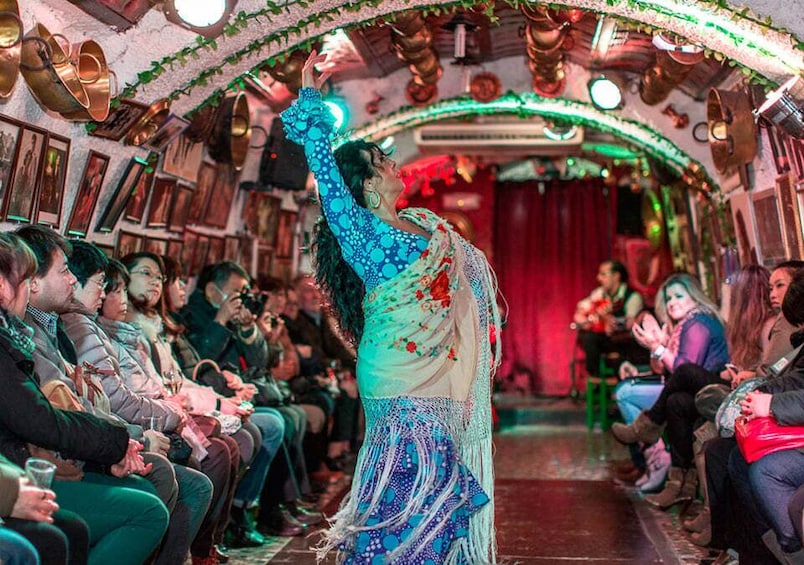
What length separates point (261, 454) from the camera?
561 cm

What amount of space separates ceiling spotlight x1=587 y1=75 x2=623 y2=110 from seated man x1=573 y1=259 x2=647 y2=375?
2.27 m

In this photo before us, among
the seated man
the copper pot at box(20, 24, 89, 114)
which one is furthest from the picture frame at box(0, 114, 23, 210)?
the seated man

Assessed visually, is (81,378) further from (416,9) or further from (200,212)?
(200,212)

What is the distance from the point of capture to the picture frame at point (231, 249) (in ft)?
25.5

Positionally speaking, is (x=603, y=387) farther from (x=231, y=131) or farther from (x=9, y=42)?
(x=9, y=42)

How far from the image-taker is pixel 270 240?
29.0ft

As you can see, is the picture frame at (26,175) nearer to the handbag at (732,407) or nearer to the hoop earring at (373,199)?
the hoop earring at (373,199)

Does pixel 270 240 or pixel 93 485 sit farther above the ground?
pixel 270 240

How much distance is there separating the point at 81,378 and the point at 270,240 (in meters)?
5.07

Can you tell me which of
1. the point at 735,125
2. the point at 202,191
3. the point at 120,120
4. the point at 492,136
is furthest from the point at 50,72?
the point at 492,136

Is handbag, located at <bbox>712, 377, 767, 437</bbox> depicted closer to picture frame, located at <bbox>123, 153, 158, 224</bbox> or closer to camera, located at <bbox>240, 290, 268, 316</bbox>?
camera, located at <bbox>240, 290, 268, 316</bbox>

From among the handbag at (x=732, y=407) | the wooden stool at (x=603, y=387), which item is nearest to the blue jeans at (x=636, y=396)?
the handbag at (x=732, y=407)

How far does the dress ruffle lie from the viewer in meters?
3.55

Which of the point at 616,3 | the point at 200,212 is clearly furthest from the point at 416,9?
the point at 200,212
